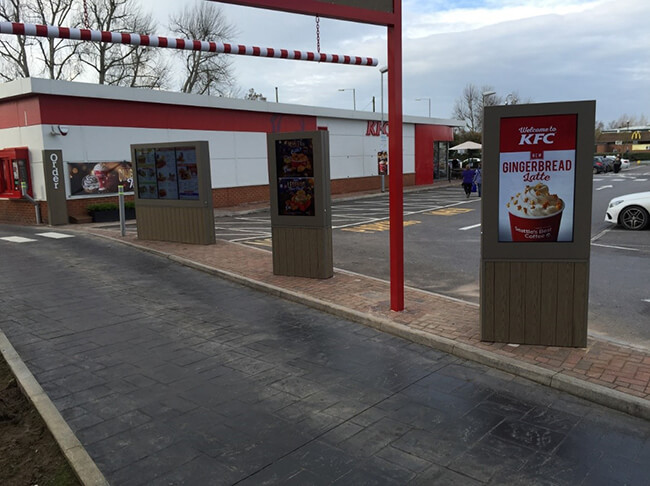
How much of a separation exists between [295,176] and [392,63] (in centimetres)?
302

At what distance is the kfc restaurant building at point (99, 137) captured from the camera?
17.0 metres

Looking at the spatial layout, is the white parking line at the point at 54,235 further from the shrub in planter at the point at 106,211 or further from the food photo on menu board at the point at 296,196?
the food photo on menu board at the point at 296,196

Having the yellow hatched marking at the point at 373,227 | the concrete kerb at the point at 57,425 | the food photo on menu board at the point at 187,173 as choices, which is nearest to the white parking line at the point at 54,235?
the food photo on menu board at the point at 187,173

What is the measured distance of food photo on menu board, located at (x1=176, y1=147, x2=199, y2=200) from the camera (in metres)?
12.5

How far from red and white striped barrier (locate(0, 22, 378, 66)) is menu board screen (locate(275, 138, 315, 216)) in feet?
4.87

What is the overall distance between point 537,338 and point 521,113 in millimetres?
2438

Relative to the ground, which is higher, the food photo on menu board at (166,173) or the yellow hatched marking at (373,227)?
the food photo on menu board at (166,173)

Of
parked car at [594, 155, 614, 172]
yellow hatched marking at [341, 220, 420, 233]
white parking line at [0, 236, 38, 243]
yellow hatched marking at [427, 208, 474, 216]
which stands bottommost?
yellow hatched marking at [341, 220, 420, 233]

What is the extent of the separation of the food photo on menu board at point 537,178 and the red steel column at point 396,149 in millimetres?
1523

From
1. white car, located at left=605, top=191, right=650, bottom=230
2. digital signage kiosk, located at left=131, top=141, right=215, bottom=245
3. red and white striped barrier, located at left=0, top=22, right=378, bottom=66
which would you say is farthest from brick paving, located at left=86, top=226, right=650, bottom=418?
white car, located at left=605, top=191, right=650, bottom=230

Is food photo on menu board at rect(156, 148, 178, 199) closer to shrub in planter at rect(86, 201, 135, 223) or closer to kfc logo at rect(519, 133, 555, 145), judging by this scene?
shrub in planter at rect(86, 201, 135, 223)

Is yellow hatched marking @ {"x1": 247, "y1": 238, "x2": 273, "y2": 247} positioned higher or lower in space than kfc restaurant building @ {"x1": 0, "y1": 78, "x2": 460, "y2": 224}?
lower

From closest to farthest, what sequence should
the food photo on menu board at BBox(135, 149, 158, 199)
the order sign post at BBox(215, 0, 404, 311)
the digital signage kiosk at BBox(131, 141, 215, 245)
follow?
the order sign post at BBox(215, 0, 404, 311) → the digital signage kiosk at BBox(131, 141, 215, 245) → the food photo on menu board at BBox(135, 149, 158, 199)

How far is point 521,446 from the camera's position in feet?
13.0
